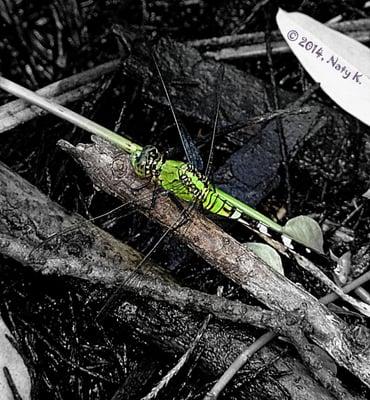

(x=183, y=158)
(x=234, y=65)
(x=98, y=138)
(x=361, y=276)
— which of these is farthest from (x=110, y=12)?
(x=361, y=276)

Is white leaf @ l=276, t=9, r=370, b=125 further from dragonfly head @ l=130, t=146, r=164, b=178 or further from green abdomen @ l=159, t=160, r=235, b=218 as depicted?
dragonfly head @ l=130, t=146, r=164, b=178

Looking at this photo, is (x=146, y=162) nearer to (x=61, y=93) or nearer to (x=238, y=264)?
(x=238, y=264)

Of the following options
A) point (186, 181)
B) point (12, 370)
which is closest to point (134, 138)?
point (186, 181)

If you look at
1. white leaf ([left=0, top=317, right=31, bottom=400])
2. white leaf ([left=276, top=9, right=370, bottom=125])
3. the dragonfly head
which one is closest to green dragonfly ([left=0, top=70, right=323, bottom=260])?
the dragonfly head

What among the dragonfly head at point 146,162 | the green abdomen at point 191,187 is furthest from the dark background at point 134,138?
the dragonfly head at point 146,162

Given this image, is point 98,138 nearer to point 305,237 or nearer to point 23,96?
point 23,96
